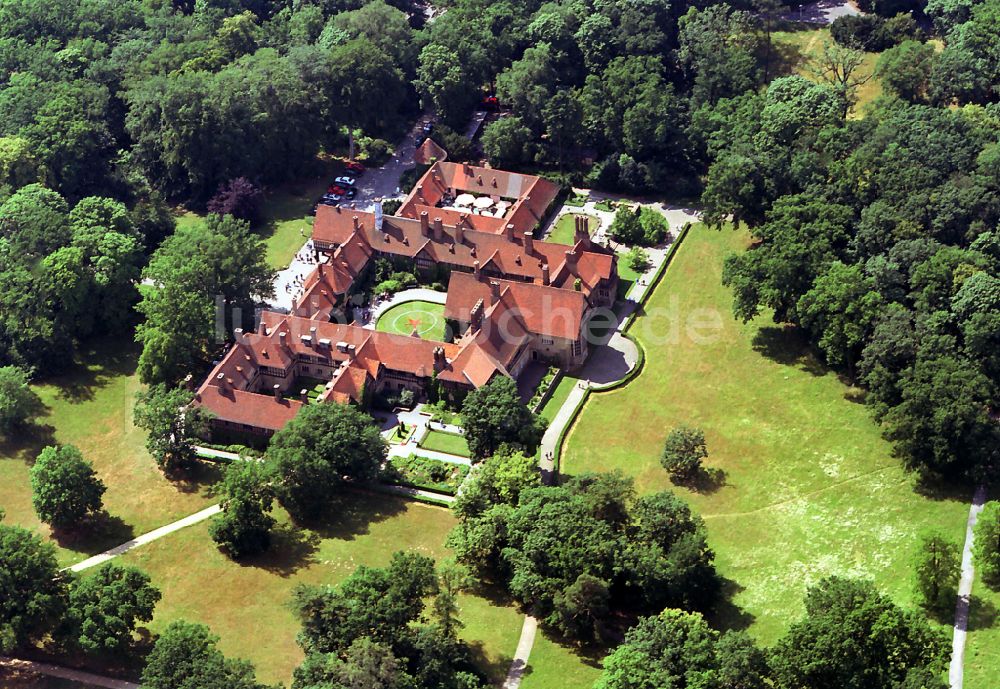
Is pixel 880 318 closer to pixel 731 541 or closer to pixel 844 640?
pixel 731 541

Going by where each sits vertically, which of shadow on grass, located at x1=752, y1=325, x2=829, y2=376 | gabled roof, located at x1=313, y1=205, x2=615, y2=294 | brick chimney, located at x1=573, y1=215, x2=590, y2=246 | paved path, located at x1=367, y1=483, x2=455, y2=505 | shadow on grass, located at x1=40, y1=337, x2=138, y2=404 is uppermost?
brick chimney, located at x1=573, y1=215, x2=590, y2=246

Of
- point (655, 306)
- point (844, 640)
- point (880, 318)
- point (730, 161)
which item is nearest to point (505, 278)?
point (655, 306)

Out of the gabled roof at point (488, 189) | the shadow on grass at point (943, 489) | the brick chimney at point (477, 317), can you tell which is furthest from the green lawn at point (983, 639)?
the gabled roof at point (488, 189)

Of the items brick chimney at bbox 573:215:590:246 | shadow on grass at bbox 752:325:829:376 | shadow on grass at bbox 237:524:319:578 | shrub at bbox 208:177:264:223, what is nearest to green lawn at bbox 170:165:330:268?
shrub at bbox 208:177:264:223

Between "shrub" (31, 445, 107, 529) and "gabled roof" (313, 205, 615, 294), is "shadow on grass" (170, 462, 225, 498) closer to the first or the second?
"shrub" (31, 445, 107, 529)

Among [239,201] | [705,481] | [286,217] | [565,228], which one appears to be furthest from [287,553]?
[565,228]

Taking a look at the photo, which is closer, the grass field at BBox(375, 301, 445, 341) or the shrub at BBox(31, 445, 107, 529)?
the shrub at BBox(31, 445, 107, 529)

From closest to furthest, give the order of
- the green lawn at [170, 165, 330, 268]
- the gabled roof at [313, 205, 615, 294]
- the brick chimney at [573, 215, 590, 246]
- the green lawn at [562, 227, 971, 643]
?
the green lawn at [562, 227, 971, 643]
the gabled roof at [313, 205, 615, 294]
the brick chimney at [573, 215, 590, 246]
the green lawn at [170, 165, 330, 268]

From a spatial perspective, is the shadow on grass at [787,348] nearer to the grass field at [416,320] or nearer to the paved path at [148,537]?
the grass field at [416,320]

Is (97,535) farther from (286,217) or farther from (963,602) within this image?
(963,602)
